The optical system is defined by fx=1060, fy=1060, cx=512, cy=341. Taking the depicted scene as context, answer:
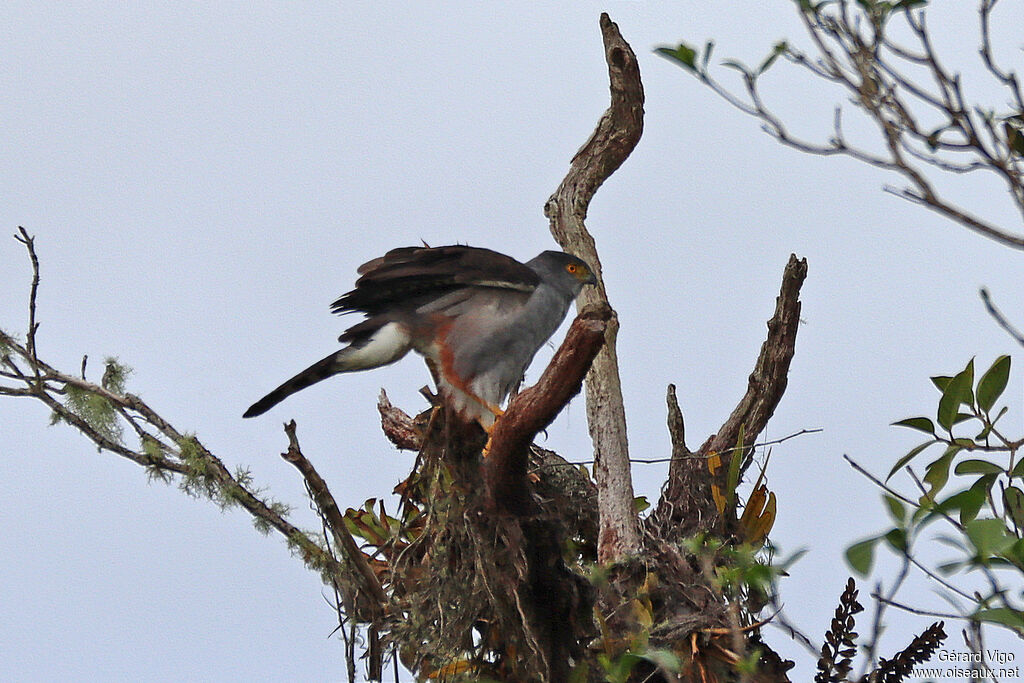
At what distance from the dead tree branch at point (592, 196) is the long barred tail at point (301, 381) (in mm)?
1533

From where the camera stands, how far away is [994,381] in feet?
10.9

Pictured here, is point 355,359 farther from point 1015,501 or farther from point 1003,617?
point 1003,617

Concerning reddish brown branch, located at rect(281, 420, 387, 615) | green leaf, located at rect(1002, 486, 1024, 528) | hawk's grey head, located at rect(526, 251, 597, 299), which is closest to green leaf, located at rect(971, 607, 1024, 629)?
green leaf, located at rect(1002, 486, 1024, 528)

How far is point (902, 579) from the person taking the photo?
6.06ft

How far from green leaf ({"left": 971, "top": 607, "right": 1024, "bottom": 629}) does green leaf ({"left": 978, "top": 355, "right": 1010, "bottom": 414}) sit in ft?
5.05

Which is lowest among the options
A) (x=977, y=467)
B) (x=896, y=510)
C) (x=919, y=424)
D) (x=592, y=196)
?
(x=896, y=510)

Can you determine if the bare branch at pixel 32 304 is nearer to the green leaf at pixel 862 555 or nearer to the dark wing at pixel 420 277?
the dark wing at pixel 420 277

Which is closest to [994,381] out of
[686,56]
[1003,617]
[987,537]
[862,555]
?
[686,56]

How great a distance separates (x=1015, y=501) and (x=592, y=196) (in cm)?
353

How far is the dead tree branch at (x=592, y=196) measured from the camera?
5684 millimetres

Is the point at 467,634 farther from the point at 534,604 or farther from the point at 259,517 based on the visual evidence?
the point at 259,517

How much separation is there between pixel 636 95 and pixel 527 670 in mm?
3457

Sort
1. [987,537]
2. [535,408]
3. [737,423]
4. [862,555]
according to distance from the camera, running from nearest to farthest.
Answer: [862,555] < [987,537] < [535,408] < [737,423]

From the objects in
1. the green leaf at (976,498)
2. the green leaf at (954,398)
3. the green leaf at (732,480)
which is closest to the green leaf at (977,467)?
the green leaf at (976,498)
